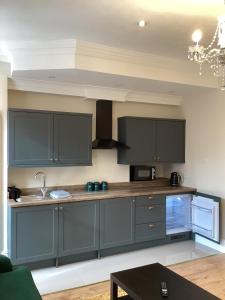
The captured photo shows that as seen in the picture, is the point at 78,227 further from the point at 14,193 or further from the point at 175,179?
the point at 175,179

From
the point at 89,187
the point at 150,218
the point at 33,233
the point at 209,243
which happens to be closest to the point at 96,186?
the point at 89,187

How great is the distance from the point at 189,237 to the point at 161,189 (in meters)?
1.02

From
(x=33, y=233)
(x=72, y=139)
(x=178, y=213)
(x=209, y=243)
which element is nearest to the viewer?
(x=33, y=233)

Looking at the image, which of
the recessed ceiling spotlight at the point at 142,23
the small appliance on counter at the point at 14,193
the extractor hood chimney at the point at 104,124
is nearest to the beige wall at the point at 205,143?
the extractor hood chimney at the point at 104,124

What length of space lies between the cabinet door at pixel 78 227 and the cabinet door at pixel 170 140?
160cm

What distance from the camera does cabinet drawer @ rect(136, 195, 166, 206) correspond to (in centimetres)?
438

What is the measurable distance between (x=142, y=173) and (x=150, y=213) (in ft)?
2.72

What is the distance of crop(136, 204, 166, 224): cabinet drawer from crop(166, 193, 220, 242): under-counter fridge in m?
0.24

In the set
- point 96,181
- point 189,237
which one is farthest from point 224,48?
point 189,237

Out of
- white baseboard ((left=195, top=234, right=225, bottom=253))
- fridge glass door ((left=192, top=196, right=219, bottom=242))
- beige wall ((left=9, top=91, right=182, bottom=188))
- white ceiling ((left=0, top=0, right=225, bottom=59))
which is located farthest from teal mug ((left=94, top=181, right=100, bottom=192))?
white ceiling ((left=0, top=0, right=225, bottom=59))

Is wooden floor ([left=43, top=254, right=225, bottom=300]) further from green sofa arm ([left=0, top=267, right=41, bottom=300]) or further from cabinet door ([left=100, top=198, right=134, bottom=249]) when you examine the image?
green sofa arm ([left=0, top=267, right=41, bottom=300])

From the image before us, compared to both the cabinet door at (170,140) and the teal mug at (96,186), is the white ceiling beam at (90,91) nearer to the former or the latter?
the cabinet door at (170,140)

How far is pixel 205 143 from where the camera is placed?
4.75 meters

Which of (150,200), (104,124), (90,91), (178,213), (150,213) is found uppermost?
(90,91)
